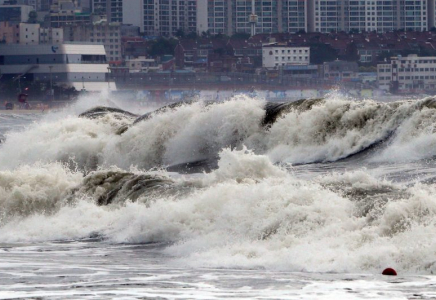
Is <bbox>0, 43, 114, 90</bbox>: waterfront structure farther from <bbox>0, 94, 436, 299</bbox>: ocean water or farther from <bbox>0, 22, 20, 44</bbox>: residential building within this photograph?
<bbox>0, 94, 436, 299</bbox>: ocean water

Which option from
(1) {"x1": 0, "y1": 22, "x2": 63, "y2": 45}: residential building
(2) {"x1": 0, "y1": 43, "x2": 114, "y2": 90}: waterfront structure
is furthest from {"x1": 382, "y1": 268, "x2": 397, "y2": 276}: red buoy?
(1) {"x1": 0, "y1": 22, "x2": 63, "y2": 45}: residential building

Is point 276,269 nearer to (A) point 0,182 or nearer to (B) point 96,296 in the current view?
(B) point 96,296

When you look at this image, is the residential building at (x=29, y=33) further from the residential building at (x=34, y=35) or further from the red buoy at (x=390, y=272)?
the red buoy at (x=390, y=272)

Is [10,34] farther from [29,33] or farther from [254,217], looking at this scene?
[254,217]

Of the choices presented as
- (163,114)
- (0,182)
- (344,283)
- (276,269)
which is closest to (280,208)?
(276,269)

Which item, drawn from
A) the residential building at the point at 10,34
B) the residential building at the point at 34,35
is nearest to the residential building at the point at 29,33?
the residential building at the point at 34,35

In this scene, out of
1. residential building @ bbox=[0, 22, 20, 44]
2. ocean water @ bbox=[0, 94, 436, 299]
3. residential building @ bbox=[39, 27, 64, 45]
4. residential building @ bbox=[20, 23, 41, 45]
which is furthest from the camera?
residential building @ bbox=[0, 22, 20, 44]

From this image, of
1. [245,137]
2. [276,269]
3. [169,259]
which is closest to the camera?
[276,269]
